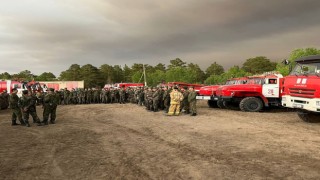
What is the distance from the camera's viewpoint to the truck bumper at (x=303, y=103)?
402 inches

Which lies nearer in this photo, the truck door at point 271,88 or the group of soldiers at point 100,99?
the group of soldiers at point 100,99

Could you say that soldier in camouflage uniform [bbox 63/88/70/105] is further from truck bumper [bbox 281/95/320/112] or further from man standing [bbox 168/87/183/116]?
truck bumper [bbox 281/95/320/112]

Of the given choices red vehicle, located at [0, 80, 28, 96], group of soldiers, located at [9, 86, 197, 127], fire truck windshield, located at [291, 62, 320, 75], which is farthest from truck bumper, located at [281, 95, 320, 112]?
red vehicle, located at [0, 80, 28, 96]

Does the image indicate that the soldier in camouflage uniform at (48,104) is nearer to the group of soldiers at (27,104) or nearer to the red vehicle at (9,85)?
the group of soldiers at (27,104)

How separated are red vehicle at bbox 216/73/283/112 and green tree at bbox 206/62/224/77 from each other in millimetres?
92126

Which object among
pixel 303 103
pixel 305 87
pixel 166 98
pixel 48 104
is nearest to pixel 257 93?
pixel 166 98

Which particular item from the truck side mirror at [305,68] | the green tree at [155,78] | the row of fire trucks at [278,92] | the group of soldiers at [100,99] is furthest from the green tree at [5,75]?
the truck side mirror at [305,68]

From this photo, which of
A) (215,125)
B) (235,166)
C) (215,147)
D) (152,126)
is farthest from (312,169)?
(152,126)

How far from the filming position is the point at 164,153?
685 centimetres

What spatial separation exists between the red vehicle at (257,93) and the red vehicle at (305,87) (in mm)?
3375

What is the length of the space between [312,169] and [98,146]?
472cm

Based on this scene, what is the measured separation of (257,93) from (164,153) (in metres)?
10.6

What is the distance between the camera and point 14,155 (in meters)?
7.02

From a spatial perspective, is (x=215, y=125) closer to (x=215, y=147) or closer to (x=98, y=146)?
(x=215, y=147)
